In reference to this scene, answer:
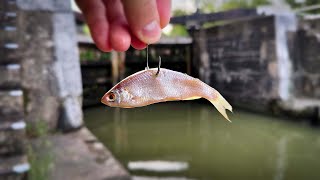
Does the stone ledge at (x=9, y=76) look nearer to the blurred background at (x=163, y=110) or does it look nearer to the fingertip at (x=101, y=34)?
the blurred background at (x=163, y=110)

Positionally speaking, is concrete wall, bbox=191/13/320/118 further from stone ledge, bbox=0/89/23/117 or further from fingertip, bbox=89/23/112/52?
fingertip, bbox=89/23/112/52

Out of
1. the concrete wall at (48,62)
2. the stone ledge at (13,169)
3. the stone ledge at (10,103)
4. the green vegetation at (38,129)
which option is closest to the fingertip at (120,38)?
the stone ledge at (13,169)

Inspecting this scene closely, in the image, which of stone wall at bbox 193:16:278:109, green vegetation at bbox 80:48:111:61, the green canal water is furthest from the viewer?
green vegetation at bbox 80:48:111:61

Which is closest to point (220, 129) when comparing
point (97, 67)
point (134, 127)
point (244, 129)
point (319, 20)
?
point (244, 129)

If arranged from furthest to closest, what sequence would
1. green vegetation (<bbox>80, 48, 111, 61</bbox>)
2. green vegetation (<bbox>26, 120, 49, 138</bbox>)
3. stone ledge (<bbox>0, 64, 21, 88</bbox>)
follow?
green vegetation (<bbox>80, 48, 111, 61</bbox>) → green vegetation (<bbox>26, 120, 49, 138</bbox>) → stone ledge (<bbox>0, 64, 21, 88</bbox>)

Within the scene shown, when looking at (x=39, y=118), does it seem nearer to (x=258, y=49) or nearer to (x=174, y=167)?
(x=174, y=167)

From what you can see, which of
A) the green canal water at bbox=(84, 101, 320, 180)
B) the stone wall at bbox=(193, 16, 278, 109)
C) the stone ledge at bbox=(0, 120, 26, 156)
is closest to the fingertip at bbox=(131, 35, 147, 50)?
the stone ledge at bbox=(0, 120, 26, 156)

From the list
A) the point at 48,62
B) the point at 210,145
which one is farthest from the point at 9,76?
the point at 210,145
